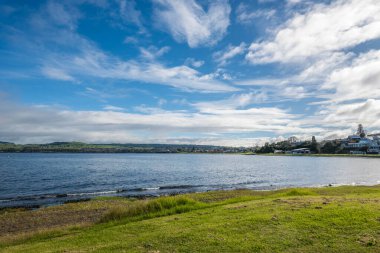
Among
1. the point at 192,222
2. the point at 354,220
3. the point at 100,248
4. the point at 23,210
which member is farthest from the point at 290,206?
the point at 23,210

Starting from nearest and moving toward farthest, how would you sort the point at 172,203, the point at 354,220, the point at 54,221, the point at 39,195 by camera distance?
the point at 354,220
the point at 172,203
the point at 54,221
the point at 39,195

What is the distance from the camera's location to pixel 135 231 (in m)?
16.0

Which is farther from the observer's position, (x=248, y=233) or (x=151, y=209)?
(x=151, y=209)

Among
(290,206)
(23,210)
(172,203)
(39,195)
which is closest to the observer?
(290,206)

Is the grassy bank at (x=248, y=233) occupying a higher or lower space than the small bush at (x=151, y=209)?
higher

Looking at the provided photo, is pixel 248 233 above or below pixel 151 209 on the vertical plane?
above

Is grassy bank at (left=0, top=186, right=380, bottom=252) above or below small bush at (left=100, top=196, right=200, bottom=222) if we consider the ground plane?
above

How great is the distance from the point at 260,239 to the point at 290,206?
6978 mm

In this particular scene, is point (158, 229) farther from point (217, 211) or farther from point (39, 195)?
point (39, 195)

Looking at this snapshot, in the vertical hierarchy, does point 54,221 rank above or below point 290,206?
below

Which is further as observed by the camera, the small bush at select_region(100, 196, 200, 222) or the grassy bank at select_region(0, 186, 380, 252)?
the small bush at select_region(100, 196, 200, 222)

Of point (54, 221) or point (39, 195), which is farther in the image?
point (39, 195)

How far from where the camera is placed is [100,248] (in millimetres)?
13086

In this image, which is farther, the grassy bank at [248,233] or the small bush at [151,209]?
the small bush at [151,209]
